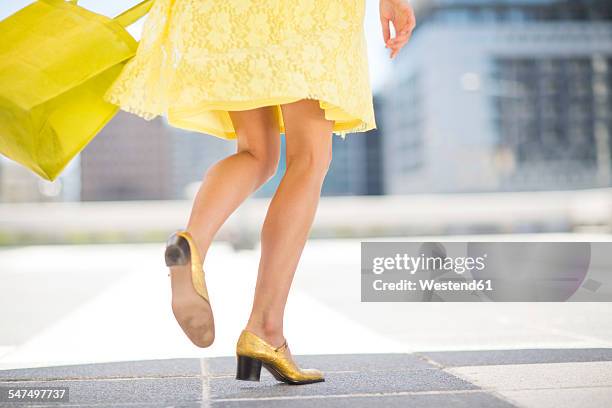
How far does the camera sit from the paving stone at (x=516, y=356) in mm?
2088

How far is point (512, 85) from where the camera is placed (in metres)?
68.8

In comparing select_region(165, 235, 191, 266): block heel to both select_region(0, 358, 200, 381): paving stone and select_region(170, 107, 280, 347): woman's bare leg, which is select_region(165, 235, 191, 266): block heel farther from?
select_region(0, 358, 200, 381): paving stone

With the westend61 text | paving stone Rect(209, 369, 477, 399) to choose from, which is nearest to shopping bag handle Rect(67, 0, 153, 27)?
paving stone Rect(209, 369, 477, 399)

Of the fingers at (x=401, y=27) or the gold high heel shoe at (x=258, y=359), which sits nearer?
the gold high heel shoe at (x=258, y=359)

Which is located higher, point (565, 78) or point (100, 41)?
point (565, 78)

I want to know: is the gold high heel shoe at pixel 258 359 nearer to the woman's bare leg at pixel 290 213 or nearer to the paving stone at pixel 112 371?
the woman's bare leg at pixel 290 213

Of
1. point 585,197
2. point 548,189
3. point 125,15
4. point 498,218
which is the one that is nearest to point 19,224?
point 498,218

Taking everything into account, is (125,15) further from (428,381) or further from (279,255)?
(428,381)

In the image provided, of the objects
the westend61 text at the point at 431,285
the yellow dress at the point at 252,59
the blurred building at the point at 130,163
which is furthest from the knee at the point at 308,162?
the blurred building at the point at 130,163

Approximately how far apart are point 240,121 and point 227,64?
7.4 inches

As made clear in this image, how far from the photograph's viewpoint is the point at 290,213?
5.80ft

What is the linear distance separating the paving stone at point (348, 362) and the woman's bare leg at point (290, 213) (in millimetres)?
340

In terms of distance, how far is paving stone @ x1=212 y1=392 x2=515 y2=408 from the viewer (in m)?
1.54

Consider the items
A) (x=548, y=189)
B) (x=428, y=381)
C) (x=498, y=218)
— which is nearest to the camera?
(x=428, y=381)
